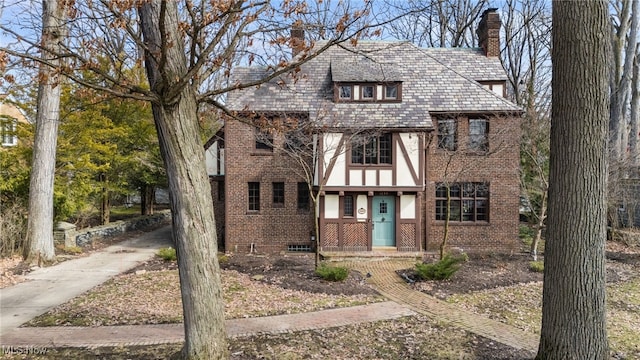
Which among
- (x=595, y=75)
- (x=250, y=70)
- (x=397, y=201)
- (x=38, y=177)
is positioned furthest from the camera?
(x=250, y=70)

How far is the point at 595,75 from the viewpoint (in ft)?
15.4

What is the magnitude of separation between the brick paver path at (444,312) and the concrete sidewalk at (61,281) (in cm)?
740

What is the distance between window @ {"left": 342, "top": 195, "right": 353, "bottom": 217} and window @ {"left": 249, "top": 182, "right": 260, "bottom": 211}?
138 inches

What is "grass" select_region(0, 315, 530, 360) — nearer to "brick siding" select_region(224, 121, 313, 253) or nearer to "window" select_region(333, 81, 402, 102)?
"brick siding" select_region(224, 121, 313, 253)

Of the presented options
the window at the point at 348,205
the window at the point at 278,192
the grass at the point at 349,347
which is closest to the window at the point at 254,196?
the window at the point at 278,192

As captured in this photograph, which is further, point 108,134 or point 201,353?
point 108,134

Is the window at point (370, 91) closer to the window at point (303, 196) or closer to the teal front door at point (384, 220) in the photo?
the window at point (303, 196)

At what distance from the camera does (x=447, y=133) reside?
16.1 metres

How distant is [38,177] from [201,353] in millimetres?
11289

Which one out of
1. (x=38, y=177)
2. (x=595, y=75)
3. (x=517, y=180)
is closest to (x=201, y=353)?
(x=595, y=75)

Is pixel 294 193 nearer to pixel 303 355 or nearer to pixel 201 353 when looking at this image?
pixel 303 355

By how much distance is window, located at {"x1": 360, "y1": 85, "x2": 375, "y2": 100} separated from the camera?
15.9m

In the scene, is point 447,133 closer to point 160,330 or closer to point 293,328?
point 293,328

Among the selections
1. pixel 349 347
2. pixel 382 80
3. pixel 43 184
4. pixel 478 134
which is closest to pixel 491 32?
pixel 478 134
